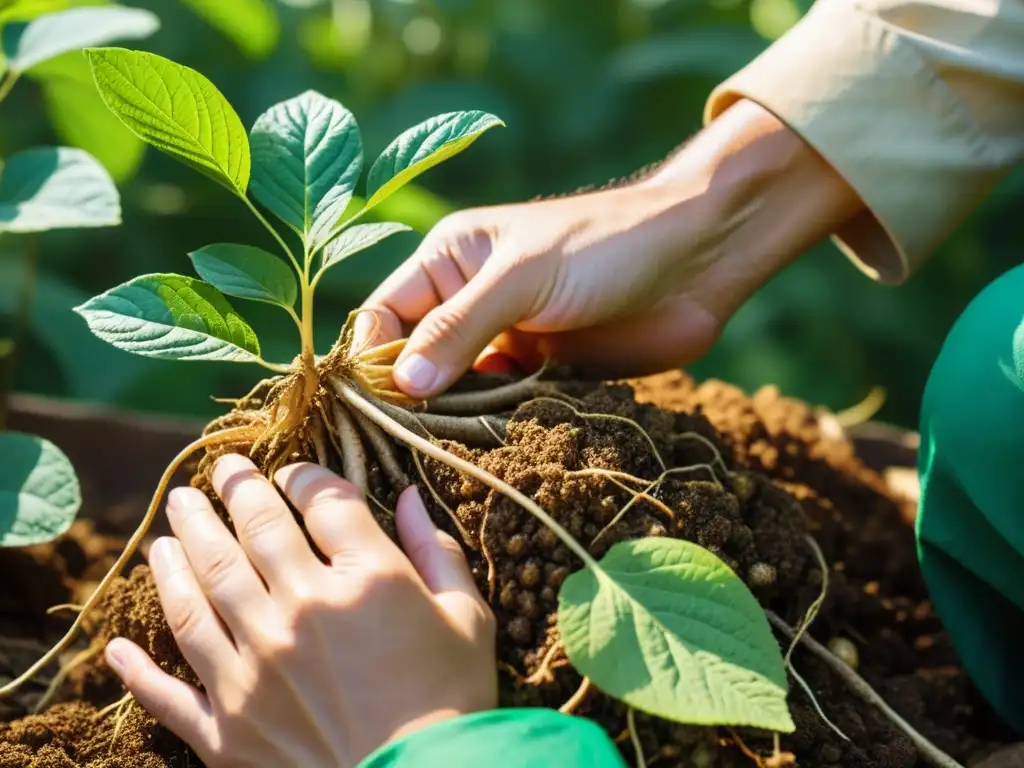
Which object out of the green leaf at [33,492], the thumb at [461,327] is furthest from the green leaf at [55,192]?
the thumb at [461,327]

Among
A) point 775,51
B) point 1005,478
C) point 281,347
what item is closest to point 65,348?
point 281,347

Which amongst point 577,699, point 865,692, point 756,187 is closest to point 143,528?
point 577,699

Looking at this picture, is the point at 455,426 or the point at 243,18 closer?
the point at 455,426

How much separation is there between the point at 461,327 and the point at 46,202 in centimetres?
49

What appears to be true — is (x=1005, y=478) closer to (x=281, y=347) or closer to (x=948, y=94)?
(x=948, y=94)

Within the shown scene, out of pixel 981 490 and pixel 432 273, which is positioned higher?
pixel 432 273

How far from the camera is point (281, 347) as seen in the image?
2191mm

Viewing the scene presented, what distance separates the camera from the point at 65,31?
48.5 inches

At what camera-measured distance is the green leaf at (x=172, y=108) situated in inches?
33.6

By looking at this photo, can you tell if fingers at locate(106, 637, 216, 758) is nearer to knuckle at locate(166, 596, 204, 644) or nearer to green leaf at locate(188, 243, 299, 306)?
knuckle at locate(166, 596, 204, 644)

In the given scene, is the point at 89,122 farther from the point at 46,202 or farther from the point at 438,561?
the point at 438,561

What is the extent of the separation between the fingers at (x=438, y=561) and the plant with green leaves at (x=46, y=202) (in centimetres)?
37

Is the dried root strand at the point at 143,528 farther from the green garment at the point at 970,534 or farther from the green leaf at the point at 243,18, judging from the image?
the green leaf at the point at 243,18

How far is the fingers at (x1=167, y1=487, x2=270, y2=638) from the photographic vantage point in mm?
834
